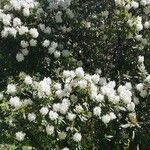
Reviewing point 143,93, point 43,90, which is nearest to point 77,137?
point 43,90

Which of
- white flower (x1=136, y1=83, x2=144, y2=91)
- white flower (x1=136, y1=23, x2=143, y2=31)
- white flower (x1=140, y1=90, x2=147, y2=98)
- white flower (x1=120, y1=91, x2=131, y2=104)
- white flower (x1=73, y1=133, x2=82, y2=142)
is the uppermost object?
white flower (x1=136, y1=23, x2=143, y2=31)

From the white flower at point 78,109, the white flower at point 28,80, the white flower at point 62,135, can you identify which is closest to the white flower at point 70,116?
the white flower at point 78,109

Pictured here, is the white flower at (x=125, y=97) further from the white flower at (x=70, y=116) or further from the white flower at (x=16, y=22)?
the white flower at (x=16, y=22)

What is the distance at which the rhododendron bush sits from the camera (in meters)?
8.99

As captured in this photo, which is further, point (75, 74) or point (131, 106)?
point (75, 74)

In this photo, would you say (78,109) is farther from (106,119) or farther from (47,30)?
(47,30)

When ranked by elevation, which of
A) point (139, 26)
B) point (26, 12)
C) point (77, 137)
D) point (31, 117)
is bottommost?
point (77, 137)

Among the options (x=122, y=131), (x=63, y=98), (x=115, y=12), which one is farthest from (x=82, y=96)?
(x=115, y=12)

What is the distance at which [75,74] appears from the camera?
9344 millimetres

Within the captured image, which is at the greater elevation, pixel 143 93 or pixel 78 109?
pixel 143 93

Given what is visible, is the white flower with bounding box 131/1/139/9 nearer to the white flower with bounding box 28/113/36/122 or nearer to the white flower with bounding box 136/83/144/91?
the white flower with bounding box 136/83/144/91

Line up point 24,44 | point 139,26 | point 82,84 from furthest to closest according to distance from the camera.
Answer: point 24,44
point 139,26
point 82,84

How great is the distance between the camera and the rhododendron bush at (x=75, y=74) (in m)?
8.99

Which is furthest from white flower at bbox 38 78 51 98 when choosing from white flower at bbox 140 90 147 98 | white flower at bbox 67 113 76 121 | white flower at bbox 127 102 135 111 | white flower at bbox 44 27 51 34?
white flower at bbox 44 27 51 34
